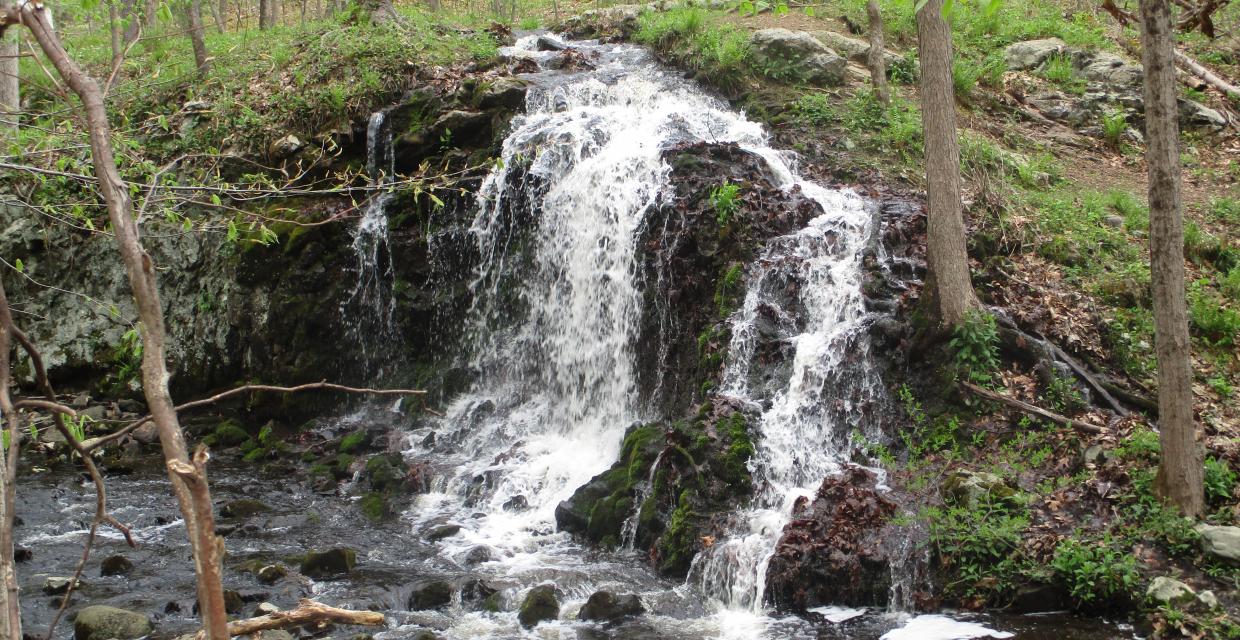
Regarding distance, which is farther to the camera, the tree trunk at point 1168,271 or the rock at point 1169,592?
the tree trunk at point 1168,271

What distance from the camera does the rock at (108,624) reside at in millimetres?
6859

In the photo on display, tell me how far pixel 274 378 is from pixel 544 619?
7684 millimetres

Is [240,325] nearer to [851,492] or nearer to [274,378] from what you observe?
[274,378]

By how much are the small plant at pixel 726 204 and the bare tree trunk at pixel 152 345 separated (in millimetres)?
8066

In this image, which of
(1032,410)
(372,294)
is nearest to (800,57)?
(372,294)

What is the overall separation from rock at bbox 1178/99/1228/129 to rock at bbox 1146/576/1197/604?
9.89 metres

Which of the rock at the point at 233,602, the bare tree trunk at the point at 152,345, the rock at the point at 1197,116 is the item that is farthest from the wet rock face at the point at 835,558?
the rock at the point at 1197,116

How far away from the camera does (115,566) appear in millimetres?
8164

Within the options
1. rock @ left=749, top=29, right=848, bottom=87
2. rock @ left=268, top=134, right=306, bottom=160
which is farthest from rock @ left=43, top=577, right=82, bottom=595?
rock @ left=749, top=29, right=848, bottom=87

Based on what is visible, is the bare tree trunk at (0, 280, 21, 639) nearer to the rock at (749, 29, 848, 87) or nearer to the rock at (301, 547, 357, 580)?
the rock at (301, 547, 357, 580)

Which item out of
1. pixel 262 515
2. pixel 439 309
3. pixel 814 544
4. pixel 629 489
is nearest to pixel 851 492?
pixel 814 544

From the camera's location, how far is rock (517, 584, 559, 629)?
7.29m

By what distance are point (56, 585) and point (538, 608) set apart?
4.36 m

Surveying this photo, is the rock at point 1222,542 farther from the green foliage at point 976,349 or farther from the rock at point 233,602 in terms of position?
the rock at point 233,602
